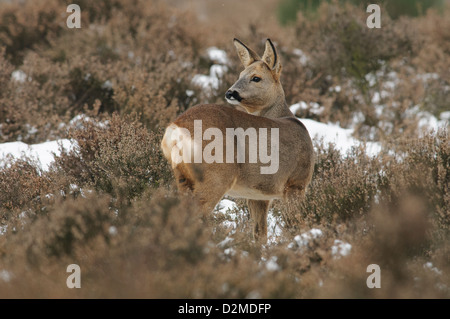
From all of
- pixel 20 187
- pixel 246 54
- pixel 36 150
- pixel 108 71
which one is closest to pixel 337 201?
pixel 246 54

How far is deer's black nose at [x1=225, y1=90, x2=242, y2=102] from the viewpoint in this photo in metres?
5.92

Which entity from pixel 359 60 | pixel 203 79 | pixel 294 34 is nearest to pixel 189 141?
pixel 203 79

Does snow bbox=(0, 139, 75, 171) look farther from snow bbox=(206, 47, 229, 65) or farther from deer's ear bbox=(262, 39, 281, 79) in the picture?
snow bbox=(206, 47, 229, 65)

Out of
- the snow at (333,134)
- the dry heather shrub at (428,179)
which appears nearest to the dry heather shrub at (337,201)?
the dry heather shrub at (428,179)

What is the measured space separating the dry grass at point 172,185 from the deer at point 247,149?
0.25 m

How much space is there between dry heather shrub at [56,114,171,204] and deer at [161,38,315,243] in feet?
3.00

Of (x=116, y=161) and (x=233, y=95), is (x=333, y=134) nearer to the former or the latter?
(x=233, y=95)

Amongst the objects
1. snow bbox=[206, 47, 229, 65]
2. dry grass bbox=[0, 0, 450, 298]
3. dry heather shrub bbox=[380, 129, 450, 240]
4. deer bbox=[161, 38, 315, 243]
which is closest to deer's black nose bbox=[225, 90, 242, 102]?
deer bbox=[161, 38, 315, 243]

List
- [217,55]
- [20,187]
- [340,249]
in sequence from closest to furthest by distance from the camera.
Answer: [340,249] < [20,187] < [217,55]

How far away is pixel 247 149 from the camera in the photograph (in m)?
4.93

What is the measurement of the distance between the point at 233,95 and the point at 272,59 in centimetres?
68

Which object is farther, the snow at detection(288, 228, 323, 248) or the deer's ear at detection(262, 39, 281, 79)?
the deer's ear at detection(262, 39, 281, 79)

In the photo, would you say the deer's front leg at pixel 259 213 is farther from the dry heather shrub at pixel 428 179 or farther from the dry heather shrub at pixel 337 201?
the dry heather shrub at pixel 428 179

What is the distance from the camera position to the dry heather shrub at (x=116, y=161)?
585 centimetres
